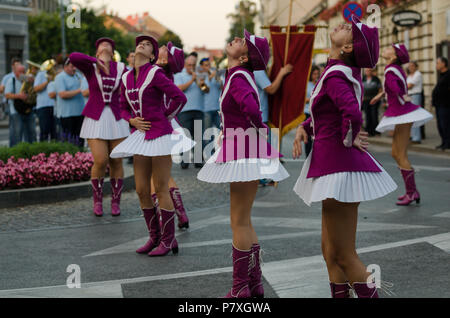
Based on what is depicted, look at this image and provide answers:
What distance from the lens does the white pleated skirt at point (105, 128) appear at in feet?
29.6

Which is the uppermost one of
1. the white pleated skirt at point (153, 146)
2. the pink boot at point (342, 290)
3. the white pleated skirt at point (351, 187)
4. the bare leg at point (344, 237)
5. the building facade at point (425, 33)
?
the building facade at point (425, 33)

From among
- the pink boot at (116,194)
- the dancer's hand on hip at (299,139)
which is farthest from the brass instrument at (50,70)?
the dancer's hand on hip at (299,139)

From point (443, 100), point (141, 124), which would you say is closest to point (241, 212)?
point (141, 124)

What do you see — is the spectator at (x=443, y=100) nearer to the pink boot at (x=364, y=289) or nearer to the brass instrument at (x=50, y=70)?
the brass instrument at (x=50, y=70)

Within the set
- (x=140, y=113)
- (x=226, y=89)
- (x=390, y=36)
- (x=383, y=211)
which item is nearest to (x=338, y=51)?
(x=226, y=89)

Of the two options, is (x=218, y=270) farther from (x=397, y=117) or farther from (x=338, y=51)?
(x=397, y=117)

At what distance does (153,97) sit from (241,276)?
2.36 metres

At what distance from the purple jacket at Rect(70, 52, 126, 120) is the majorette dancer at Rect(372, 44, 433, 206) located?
3216 millimetres

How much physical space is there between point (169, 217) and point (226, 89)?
6.39ft

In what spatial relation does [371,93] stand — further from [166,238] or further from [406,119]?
[166,238]

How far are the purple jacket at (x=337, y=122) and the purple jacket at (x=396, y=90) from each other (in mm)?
4885

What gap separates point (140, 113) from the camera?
6.97 meters
